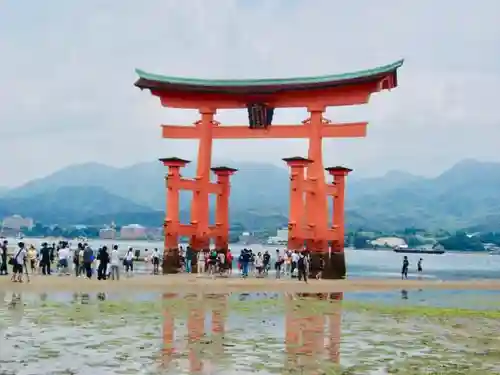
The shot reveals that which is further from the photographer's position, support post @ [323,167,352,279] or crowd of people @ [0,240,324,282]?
support post @ [323,167,352,279]

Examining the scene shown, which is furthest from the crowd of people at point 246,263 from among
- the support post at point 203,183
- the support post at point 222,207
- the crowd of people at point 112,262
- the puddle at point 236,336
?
the puddle at point 236,336

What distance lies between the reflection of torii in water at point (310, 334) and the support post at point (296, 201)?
1359 cm

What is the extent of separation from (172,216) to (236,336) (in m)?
24.0

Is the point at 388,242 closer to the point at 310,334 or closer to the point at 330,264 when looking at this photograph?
the point at 330,264

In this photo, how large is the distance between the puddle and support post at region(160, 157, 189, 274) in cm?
1347

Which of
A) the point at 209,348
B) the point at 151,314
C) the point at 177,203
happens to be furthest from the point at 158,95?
the point at 209,348

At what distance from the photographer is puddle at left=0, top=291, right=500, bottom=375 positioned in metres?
12.2

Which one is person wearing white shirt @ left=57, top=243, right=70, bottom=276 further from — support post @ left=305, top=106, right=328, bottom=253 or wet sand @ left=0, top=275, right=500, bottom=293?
support post @ left=305, top=106, right=328, bottom=253

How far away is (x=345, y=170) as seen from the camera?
42500 millimetres

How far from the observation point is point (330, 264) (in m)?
41.0

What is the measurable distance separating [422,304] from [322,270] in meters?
12.8

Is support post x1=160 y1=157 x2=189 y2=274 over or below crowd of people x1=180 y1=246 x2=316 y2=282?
over

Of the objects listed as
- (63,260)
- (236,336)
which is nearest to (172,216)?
(63,260)

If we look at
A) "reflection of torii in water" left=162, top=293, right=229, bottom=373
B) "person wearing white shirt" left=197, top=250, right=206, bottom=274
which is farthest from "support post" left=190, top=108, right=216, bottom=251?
"reflection of torii in water" left=162, top=293, right=229, bottom=373
